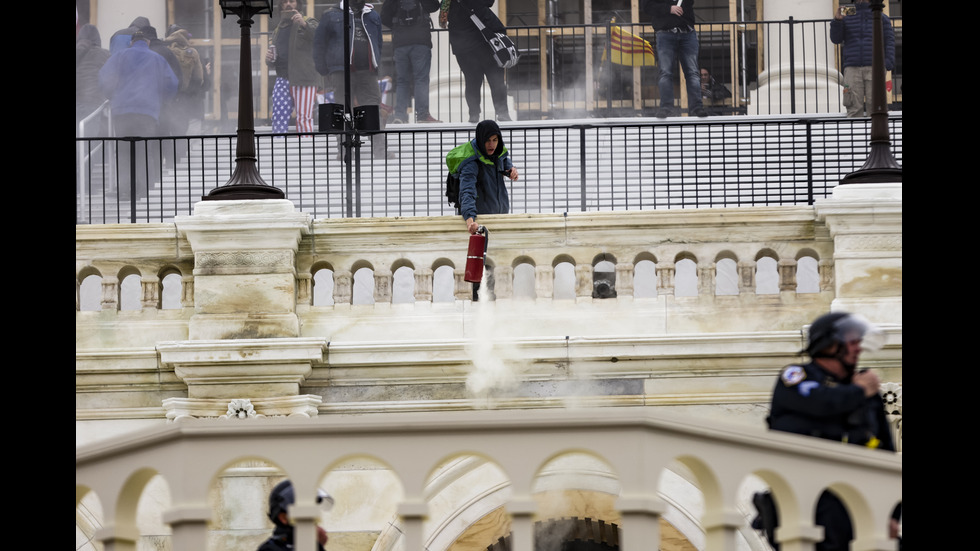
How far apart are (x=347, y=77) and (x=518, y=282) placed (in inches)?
92.6

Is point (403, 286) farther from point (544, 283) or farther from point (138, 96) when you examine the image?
point (544, 283)

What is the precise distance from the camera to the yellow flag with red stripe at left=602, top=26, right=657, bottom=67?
2262 cm

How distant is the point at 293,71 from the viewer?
2067 cm

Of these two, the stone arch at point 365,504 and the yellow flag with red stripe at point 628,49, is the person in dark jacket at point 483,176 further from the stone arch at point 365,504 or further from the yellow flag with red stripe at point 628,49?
the yellow flag with red stripe at point 628,49

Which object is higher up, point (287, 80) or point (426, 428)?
point (287, 80)

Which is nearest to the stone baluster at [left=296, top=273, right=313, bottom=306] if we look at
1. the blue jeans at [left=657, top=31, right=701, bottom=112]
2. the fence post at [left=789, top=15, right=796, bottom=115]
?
the blue jeans at [left=657, top=31, right=701, bottom=112]

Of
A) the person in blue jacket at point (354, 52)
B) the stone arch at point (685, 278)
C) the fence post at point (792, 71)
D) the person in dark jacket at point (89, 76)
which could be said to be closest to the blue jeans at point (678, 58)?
the fence post at point (792, 71)

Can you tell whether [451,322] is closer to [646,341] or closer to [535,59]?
[646,341]

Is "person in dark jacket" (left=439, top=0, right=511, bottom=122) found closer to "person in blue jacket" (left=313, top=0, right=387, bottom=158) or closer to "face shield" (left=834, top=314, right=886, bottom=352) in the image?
"person in blue jacket" (left=313, top=0, right=387, bottom=158)

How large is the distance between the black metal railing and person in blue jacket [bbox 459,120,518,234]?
300cm

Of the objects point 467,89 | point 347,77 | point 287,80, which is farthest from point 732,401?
point 287,80

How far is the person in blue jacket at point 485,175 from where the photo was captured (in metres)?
12.3
